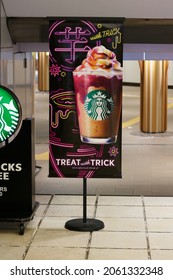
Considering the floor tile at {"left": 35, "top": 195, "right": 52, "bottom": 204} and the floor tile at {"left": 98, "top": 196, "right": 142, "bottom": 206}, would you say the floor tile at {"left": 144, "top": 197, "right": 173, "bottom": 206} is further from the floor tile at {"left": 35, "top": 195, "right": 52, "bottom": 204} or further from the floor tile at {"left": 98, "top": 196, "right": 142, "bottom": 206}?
the floor tile at {"left": 35, "top": 195, "right": 52, "bottom": 204}

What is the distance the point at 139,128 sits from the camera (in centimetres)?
1775

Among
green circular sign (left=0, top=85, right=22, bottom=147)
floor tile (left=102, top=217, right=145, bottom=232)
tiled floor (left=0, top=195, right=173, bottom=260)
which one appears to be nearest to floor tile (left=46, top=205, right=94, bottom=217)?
tiled floor (left=0, top=195, right=173, bottom=260)

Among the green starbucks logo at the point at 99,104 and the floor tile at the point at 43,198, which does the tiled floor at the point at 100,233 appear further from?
the green starbucks logo at the point at 99,104

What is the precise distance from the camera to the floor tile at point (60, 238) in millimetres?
7547

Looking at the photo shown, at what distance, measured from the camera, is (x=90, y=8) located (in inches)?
314

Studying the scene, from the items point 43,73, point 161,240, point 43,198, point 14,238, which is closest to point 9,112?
point 14,238

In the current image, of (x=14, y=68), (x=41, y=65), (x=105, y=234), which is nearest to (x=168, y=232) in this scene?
(x=105, y=234)

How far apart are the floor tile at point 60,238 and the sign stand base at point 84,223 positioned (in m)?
0.10

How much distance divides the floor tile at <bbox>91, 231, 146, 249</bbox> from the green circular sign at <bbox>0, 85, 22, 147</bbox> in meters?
1.59

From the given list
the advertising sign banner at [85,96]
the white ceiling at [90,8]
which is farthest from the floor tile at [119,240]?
the white ceiling at [90,8]

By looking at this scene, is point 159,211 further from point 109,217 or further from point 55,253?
point 55,253

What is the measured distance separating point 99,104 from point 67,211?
193 centimetres

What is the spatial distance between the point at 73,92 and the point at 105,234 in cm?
173

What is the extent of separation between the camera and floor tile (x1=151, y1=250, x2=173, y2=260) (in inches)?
277
